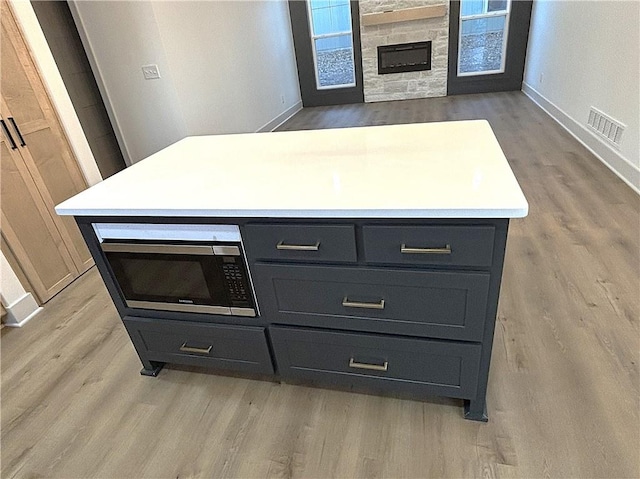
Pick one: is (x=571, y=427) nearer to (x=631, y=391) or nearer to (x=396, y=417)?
(x=631, y=391)

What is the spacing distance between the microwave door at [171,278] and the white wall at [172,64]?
2457 millimetres

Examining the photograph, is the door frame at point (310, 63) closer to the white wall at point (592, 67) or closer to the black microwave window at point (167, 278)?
the white wall at point (592, 67)

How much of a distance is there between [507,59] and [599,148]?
3.26 m

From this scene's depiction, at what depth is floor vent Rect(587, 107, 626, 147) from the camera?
3.08 meters

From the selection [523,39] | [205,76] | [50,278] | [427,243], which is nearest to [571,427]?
[427,243]

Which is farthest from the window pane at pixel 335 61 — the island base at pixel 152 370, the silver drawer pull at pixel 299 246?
the silver drawer pull at pixel 299 246

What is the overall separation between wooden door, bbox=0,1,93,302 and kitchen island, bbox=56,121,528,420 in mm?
1106

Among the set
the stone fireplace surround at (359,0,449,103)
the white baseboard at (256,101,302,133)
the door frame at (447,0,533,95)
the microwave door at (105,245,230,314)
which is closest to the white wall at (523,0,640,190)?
the door frame at (447,0,533,95)

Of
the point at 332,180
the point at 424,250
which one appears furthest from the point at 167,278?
the point at 424,250

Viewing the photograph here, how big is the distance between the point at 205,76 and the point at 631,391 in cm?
397

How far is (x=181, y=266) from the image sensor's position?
4.54 ft

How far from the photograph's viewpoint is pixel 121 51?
3359mm

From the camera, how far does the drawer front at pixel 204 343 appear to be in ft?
4.89

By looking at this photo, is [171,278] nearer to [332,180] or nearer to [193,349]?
[193,349]
